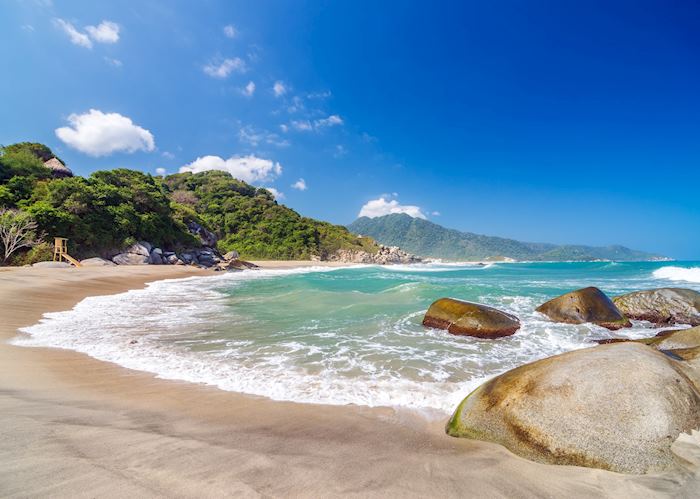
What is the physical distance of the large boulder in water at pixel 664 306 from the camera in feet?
32.9

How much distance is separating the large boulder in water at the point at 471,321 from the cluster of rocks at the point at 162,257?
92.9ft

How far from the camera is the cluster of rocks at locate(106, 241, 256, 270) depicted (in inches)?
1119

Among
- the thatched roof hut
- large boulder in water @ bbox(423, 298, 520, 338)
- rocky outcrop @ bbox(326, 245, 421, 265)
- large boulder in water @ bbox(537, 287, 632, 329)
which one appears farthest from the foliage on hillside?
large boulder in water @ bbox(537, 287, 632, 329)

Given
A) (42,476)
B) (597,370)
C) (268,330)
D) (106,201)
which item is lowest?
(268,330)

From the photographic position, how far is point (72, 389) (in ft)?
14.4

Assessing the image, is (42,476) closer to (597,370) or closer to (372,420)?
(372,420)

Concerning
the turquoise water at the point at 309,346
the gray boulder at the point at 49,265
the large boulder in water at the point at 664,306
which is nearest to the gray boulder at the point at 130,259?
the gray boulder at the point at 49,265

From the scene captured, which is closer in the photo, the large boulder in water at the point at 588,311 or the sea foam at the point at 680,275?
the large boulder in water at the point at 588,311

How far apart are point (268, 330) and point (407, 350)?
4.06 metres

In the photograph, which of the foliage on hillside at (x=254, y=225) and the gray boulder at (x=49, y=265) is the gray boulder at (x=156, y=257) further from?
the foliage on hillside at (x=254, y=225)

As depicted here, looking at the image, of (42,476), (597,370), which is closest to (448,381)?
(597,370)

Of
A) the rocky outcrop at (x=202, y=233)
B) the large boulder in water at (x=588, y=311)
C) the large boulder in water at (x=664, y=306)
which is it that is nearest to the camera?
the large boulder in water at (x=588, y=311)

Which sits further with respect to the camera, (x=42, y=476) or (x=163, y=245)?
(x=163, y=245)

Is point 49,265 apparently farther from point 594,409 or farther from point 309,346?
point 594,409
